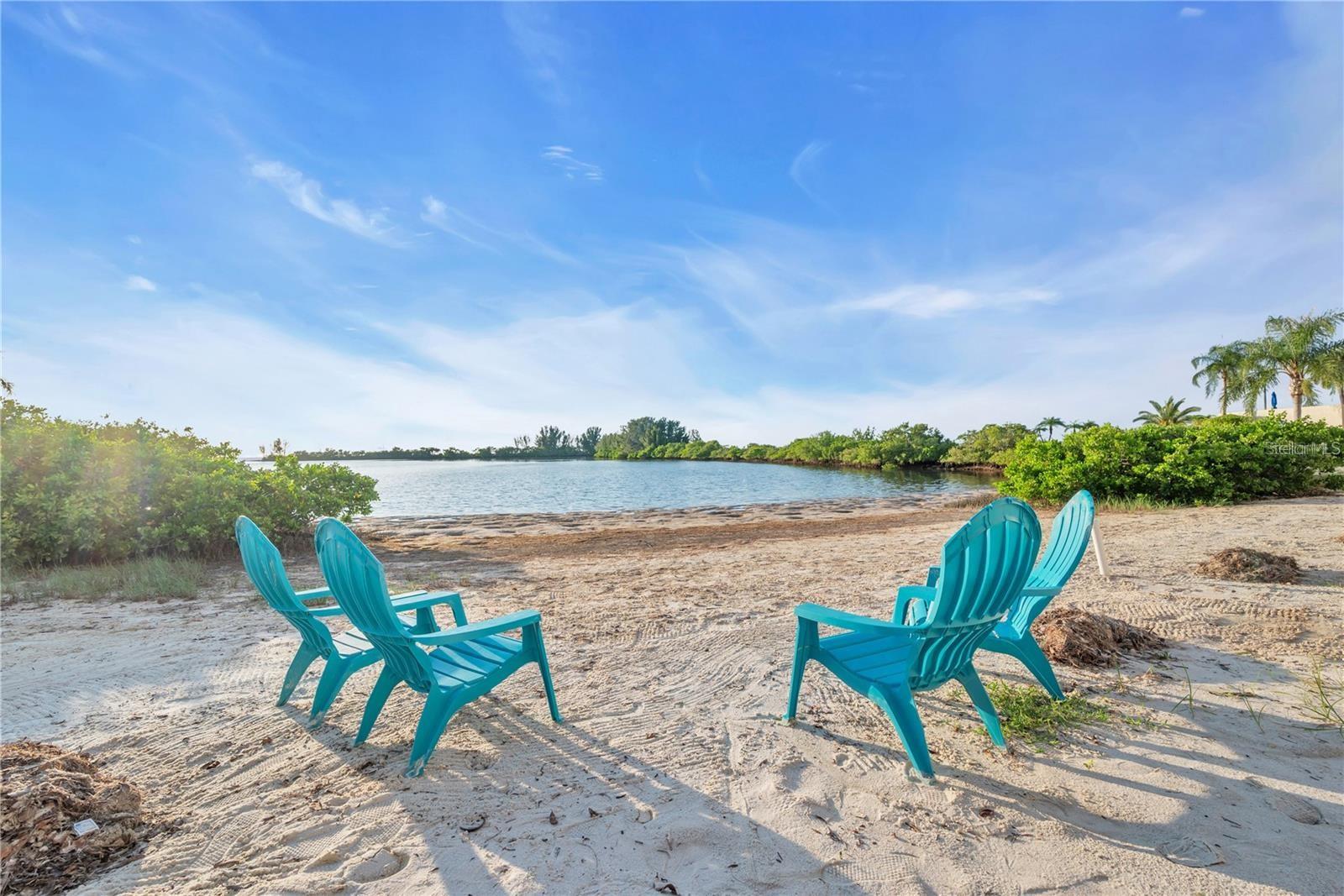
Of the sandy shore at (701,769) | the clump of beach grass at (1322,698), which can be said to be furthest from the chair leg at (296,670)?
the clump of beach grass at (1322,698)

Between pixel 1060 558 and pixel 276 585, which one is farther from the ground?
pixel 1060 558

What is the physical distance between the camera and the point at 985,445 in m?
41.8

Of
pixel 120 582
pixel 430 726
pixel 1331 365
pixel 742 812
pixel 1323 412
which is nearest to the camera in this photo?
pixel 742 812

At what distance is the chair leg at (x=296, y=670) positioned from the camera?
3.23 m

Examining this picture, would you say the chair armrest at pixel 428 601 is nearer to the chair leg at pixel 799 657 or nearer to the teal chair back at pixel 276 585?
the teal chair back at pixel 276 585

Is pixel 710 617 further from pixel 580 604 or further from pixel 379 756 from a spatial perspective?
pixel 379 756

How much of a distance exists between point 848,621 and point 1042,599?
1.22 meters

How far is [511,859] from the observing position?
1988 mm

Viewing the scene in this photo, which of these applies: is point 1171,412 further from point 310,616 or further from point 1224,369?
point 310,616

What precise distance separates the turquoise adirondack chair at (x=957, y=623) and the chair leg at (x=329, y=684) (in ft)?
7.80

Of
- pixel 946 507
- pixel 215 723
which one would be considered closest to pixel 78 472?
pixel 215 723

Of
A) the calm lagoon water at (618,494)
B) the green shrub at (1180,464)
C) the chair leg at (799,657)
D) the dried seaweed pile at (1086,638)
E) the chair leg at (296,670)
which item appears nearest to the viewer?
the chair leg at (799,657)

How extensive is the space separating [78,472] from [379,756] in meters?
7.49

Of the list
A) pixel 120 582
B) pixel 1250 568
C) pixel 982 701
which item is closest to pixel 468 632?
pixel 982 701
